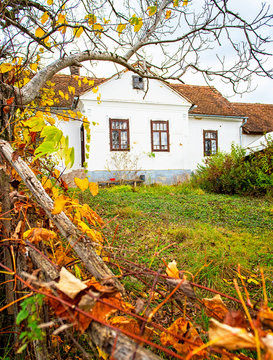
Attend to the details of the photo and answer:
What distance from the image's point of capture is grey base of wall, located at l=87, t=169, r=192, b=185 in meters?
10.9

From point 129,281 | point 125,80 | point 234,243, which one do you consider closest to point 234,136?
point 125,80

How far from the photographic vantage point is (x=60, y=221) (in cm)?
87

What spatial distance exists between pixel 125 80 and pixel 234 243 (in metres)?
9.95

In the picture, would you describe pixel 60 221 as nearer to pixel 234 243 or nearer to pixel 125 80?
pixel 234 243

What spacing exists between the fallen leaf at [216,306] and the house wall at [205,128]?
12.5 meters

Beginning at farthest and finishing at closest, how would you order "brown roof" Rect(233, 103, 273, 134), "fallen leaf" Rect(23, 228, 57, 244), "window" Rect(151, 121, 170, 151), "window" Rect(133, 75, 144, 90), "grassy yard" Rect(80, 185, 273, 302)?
"brown roof" Rect(233, 103, 273, 134), "window" Rect(151, 121, 170, 151), "window" Rect(133, 75, 144, 90), "grassy yard" Rect(80, 185, 273, 302), "fallen leaf" Rect(23, 228, 57, 244)

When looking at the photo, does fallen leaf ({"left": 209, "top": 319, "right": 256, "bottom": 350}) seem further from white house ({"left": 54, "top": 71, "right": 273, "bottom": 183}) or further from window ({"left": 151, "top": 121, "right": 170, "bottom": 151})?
window ({"left": 151, "top": 121, "right": 170, "bottom": 151})

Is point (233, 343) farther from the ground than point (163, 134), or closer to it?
closer to it

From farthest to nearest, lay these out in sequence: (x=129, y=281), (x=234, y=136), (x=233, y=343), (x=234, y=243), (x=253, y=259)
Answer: (x=234, y=136) → (x=234, y=243) → (x=253, y=259) → (x=129, y=281) → (x=233, y=343)

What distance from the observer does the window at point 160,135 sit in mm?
12086

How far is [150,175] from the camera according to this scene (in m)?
11.7

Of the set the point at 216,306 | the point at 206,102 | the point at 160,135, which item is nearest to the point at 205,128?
the point at 206,102

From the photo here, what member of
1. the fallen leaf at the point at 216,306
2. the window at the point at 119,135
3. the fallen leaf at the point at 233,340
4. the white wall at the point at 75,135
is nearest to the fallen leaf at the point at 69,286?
the fallen leaf at the point at 233,340

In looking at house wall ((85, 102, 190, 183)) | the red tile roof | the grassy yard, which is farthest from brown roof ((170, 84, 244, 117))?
the grassy yard
